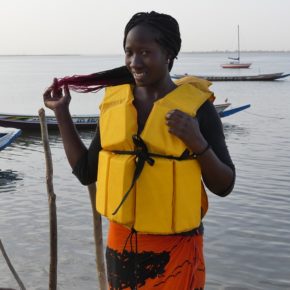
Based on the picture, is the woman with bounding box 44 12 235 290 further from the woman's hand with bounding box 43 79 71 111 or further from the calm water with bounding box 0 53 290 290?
the calm water with bounding box 0 53 290 290

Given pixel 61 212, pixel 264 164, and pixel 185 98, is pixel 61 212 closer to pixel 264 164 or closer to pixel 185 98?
pixel 264 164

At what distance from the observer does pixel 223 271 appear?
755 cm

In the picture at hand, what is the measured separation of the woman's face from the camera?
219 centimetres

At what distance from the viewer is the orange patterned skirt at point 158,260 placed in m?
2.22

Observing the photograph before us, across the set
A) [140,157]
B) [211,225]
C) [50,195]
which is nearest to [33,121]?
[211,225]

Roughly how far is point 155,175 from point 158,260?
0.34m

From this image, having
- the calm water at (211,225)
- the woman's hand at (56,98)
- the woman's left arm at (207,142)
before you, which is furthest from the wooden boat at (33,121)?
the woman's left arm at (207,142)

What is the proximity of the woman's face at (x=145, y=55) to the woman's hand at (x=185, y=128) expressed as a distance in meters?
0.23

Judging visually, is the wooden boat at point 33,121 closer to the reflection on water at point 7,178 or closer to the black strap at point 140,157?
the reflection on water at point 7,178

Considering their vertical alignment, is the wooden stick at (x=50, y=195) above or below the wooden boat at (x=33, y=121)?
above

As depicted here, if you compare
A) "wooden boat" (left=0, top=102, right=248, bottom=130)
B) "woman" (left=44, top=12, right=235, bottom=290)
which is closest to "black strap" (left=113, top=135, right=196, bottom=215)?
"woman" (left=44, top=12, right=235, bottom=290)

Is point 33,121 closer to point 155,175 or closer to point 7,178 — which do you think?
point 7,178

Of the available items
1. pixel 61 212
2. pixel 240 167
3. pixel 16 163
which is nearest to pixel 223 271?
pixel 61 212

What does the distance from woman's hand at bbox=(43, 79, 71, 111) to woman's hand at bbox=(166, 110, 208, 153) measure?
2.10 feet
